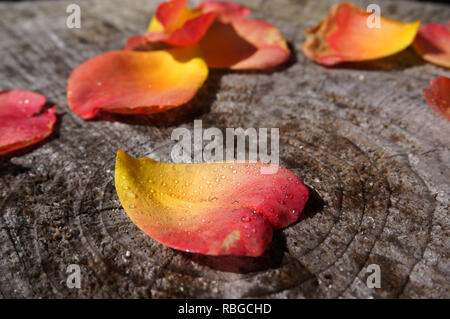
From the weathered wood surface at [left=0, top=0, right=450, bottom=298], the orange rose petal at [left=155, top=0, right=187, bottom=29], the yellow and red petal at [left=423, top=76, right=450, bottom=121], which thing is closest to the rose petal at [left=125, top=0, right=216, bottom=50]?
the orange rose petal at [left=155, top=0, right=187, bottom=29]

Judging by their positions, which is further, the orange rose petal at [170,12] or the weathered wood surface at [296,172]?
the orange rose petal at [170,12]

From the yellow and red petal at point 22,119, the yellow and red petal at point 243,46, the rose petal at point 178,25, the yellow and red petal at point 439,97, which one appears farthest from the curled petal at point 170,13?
the yellow and red petal at point 439,97

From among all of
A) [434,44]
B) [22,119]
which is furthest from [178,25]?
[434,44]

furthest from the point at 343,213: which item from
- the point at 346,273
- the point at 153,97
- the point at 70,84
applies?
the point at 70,84

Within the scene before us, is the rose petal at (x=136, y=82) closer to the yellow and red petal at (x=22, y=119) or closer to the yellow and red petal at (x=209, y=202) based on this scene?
the yellow and red petal at (x=22, y=119)

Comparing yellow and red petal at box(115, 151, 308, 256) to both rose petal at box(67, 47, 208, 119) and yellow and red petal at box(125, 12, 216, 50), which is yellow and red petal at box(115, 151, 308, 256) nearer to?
rose petal at box(67, 47, 208, 119)

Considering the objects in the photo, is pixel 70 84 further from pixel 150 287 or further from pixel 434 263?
pixel 434 263
